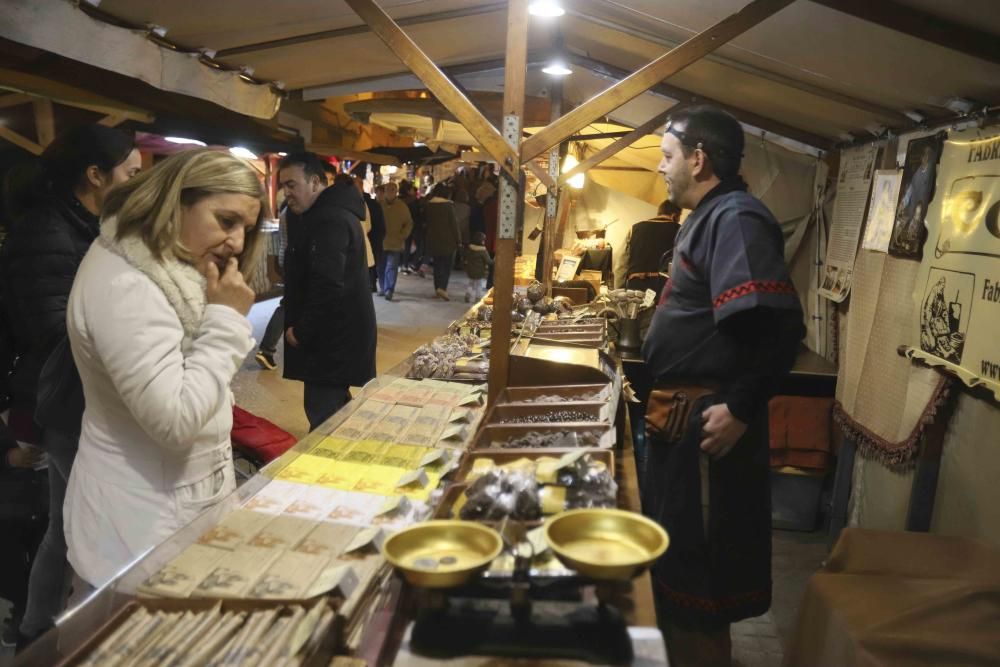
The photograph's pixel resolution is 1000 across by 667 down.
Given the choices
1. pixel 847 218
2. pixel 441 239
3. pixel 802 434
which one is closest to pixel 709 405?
pixel 802 434

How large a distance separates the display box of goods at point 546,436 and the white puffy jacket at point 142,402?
0.93 metres

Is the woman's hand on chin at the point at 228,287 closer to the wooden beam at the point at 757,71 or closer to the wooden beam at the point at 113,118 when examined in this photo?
the wooden beam at the point at 757,71

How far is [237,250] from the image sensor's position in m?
1.83

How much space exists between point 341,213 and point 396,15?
1.76 m

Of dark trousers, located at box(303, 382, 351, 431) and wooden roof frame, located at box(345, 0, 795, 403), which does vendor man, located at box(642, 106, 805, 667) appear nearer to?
wooden roof frame, located at box(345, 0, 795, 403)

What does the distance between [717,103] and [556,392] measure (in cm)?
430

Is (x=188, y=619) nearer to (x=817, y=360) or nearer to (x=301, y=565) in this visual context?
(x=301, y=565)

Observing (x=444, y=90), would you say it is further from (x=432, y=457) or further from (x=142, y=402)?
(x=142, y=402)

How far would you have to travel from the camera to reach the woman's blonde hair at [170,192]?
1645mm

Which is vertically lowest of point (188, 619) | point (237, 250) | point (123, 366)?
point (188, 619)

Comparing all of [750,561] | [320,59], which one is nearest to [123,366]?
[750,561]

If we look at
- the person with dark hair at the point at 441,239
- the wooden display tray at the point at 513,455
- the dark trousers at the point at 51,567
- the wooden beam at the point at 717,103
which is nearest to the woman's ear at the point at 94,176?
the dark trousers at the point at 51,567

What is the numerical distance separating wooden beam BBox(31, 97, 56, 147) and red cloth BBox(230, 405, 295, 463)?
110 inches

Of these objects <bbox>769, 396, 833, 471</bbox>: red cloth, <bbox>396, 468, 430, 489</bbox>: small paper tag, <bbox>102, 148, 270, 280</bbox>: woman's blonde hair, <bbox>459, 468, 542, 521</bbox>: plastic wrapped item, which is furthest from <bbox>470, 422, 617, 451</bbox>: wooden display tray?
<bbox>769, 396, 833, 471</bbox>: red cloth
